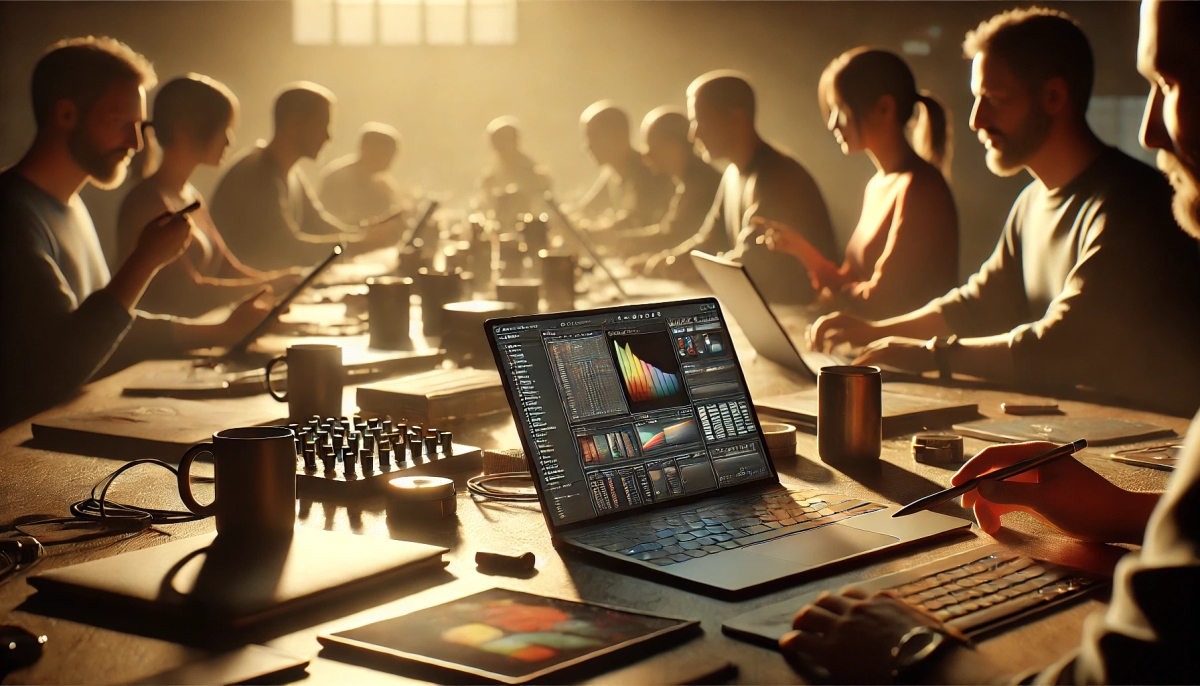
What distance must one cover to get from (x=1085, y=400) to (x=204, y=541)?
1645mm

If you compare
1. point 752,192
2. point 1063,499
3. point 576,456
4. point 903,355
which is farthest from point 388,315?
point 752,192

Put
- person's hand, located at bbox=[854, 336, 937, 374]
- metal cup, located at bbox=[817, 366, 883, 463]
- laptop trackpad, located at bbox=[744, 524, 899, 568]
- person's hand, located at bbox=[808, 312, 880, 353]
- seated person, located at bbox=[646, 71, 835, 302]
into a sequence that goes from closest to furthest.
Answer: laptop trackpad, located at bbox=[744, 524, 899, 568]
metal cup, located at bbox=[817, 366, 883, 463]
person's hand, located at bbox=[854, 336, 937, 374]
person's hand, located at bbox=[808, 312, 880, 353]
seated person, located at bbox=[646, 71, 835, 302]

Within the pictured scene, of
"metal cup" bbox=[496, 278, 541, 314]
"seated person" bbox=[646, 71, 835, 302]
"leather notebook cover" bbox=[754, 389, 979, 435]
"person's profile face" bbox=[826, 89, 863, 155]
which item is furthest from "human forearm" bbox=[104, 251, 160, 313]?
"seated person" bbox=[646, 71, 835, 302]

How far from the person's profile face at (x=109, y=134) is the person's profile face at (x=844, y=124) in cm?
208

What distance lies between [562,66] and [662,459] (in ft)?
43.1

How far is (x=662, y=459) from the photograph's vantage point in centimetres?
121

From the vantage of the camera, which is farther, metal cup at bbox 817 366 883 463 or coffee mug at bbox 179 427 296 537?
metal cup at bbox 817 366 883 463

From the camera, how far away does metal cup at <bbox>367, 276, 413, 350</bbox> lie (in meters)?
2.61

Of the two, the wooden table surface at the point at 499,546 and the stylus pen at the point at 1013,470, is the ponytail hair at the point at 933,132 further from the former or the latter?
the stylus pen at the point at 1013,470

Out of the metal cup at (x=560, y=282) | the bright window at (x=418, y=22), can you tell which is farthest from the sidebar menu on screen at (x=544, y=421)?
the bright window at (x=418, y=22)

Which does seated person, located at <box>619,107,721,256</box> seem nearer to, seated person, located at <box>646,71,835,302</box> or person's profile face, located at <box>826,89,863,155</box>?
seated person, located at <box>646,71,835,302</box>

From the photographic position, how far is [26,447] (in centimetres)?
160

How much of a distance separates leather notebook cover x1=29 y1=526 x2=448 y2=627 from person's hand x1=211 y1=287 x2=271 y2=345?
5.71ft

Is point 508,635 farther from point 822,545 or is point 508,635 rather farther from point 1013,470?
point 1013,470
